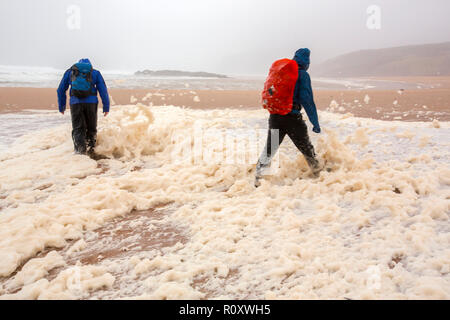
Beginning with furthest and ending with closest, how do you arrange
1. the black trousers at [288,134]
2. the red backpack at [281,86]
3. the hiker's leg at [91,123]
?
the hiker's leg at [91,123]
the black trousers at [288,134]
the red backpack at [281,86]

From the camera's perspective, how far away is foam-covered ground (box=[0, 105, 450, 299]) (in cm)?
245

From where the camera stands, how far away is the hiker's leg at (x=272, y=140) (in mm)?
4195

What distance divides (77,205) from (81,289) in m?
1.70

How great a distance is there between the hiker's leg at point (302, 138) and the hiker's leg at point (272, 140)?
127 mm

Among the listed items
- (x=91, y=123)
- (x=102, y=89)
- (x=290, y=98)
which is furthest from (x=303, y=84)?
(x=91, y=123)

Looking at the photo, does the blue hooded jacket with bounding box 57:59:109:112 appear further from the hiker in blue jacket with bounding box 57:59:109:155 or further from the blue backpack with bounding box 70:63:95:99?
the blue backpack with bounding box 70:63:95:99

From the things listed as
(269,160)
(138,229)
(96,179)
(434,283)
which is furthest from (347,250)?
(96,179)

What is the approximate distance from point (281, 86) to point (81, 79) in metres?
3.65

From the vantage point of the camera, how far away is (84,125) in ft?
19.2

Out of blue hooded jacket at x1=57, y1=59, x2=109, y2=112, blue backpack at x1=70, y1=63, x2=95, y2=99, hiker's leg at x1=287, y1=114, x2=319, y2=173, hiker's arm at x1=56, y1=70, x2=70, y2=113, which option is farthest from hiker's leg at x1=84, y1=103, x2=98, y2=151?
hiker's leg at x1=287, y1=114, x2=319, y2=173

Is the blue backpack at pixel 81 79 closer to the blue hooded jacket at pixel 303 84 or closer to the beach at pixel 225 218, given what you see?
the beach at pixel 225 218

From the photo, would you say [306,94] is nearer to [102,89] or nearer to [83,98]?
[102,89]

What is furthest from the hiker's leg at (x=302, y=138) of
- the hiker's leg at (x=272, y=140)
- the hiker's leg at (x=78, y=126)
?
the hiker's leg at (x=78, y=126)
